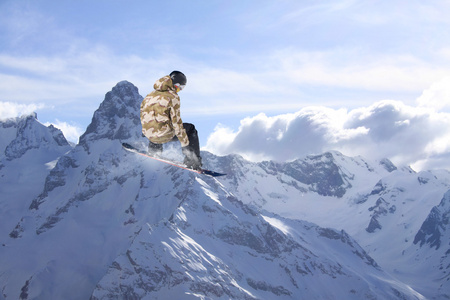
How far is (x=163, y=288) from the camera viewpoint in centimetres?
19300

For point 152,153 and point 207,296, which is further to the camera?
point 207,296

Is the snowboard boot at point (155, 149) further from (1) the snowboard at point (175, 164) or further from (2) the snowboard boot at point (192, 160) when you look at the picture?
(2) the snowboard boot at point (192, 160)

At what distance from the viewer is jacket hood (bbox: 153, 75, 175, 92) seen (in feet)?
46.4

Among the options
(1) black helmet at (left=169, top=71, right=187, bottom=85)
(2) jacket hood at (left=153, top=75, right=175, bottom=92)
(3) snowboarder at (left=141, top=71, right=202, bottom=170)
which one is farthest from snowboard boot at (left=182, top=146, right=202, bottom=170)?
(1) black helmet at (left=169, top=71, right=187, bottom=85)

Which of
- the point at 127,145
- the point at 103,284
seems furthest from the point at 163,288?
the point at 127,145

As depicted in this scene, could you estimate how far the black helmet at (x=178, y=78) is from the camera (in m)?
14.0

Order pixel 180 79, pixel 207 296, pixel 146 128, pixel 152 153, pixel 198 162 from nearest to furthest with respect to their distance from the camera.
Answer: pixel 180 79, pixel 146 128, pixel 198 162, pixel 152 153, pixel 207 296

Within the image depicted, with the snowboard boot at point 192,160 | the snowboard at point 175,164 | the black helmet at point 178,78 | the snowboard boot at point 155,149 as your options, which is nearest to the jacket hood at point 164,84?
the black helmet at point 178,78

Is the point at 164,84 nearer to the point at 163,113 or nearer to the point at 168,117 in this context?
the point at 163,113

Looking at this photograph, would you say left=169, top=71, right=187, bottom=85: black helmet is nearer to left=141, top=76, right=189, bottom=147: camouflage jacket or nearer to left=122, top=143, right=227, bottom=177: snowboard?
left=141, top=76, right=189, bottom=147: camouflage jacket

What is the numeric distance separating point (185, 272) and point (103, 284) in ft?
103

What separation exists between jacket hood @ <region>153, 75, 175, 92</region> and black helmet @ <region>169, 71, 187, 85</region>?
8.3 inches

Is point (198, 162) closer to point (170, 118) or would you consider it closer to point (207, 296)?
point (170, 118)

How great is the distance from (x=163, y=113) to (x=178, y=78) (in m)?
Result: 1.10
